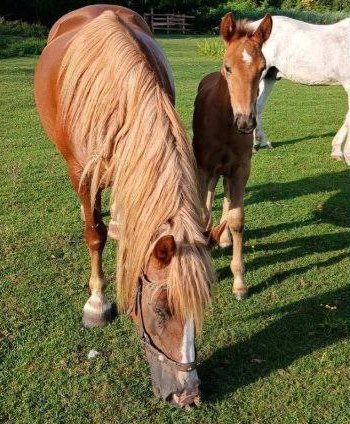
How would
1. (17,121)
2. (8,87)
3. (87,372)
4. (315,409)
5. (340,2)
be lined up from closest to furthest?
(315,409) < (87,372) < (17,121) < (8,87) < (340,2)

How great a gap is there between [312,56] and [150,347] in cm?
608

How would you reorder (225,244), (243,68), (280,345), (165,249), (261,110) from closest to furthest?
(165,249), (280,345), (243,68), (225,244), (261,110)

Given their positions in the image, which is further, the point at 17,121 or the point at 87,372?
the point at 17,121

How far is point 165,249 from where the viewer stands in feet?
6.24

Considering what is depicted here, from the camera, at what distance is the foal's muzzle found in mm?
2977

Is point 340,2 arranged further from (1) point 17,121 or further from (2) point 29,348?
(2) point 29,348

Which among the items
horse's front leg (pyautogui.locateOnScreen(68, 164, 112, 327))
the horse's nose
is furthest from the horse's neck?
the horse's nose

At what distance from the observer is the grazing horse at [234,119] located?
10.0 ft

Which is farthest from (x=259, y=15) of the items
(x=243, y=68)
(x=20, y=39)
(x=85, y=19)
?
(x=243, y=68)

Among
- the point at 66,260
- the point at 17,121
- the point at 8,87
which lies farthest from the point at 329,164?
the point at 8,87

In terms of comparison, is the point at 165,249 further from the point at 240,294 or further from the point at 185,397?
the point at 240,294

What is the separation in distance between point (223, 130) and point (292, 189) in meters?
2.46

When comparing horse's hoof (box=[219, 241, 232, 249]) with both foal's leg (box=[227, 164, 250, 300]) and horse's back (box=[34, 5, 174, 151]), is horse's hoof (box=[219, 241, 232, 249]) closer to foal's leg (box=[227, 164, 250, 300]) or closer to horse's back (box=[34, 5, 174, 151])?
Answer: foal's leg (box=[227, 164, 250, 300])

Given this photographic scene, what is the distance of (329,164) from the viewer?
657 cm
